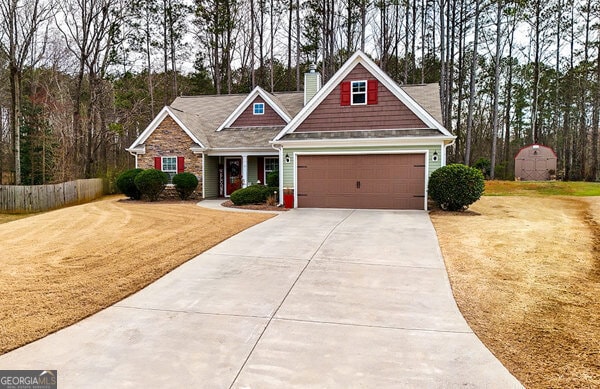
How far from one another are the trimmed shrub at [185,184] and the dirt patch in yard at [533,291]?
37.1ft

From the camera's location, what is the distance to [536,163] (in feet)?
92.3

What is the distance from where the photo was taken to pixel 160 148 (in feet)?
61.4

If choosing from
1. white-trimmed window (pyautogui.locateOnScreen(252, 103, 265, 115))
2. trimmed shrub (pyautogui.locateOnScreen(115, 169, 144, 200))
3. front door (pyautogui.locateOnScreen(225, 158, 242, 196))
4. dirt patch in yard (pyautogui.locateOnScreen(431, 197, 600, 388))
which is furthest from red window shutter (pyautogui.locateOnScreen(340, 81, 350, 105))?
trimmed shrub (pyautogui.locateOnScreen(115, 169, 144, 200))

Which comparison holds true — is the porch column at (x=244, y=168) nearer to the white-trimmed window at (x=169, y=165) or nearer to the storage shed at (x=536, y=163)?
the white-trimmed window at (x=169, y=165)

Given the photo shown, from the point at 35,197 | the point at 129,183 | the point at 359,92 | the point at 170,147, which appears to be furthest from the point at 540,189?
the point at 35,197

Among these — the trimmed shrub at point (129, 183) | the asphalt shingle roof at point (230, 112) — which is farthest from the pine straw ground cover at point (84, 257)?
the asphalt shingle roof at point (230, 112)

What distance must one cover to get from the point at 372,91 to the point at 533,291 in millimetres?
10771

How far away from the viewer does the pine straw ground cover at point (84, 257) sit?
180 inches

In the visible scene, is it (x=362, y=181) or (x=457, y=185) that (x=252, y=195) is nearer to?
(x=362, y=181)

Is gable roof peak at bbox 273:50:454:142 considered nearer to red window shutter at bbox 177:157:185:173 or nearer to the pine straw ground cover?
the pine straw ground cover

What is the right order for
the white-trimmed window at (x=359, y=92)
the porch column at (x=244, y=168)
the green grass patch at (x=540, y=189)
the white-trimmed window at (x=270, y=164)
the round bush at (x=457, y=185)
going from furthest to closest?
the green grass patch at (x=540, y=189)
the white-trimmed window at (x=270, y=164)
the porch column at (x=244, y=168)
the white-trimmed window at (x=359, y=92)
the round bush at (x=457, y=185)

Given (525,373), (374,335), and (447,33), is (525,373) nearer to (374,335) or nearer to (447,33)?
(374,335)

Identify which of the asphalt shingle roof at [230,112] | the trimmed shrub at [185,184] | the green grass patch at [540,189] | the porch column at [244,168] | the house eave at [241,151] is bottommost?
the green grass patch at [540,189]

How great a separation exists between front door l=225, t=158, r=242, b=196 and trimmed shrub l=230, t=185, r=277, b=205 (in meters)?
4.02
